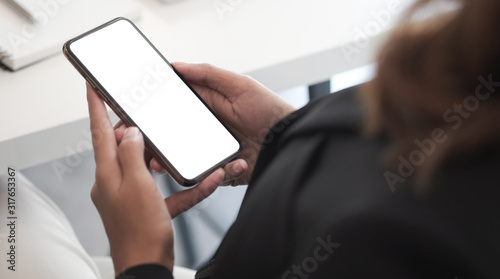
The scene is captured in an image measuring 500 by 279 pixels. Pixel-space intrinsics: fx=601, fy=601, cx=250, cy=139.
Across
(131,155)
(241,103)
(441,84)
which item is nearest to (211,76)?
(241,103)

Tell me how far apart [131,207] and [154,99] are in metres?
0.14

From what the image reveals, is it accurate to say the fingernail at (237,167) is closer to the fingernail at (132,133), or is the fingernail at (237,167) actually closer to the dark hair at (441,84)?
the fingernail at (132,133)

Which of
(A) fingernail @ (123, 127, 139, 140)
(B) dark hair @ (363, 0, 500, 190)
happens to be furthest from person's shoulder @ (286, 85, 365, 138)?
(A) fingernail @ (123, 127, 139, 140)

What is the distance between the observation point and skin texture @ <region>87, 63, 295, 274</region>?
415 millimetres

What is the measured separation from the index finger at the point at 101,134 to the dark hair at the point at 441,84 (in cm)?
21

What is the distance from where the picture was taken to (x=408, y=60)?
305 millimetres

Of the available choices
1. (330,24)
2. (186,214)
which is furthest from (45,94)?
(186,214)

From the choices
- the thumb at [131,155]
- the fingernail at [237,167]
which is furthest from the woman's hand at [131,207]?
the fingernail at [237,167]

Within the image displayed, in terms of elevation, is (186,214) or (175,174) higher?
(175,174)

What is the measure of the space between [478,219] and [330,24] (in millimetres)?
376

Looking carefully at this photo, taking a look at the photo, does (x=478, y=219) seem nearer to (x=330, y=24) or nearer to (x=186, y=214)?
(x=330, y=24)

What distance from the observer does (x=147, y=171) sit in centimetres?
43

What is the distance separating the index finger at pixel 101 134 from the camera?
44 cm

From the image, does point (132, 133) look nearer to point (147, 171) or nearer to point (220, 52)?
point (147, 171)
